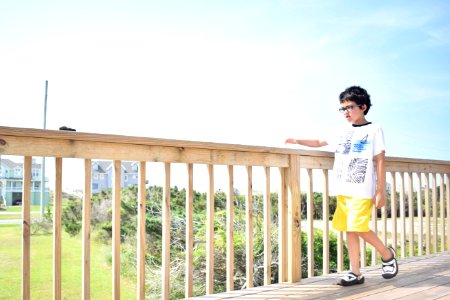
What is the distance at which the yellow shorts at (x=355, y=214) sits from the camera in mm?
2555

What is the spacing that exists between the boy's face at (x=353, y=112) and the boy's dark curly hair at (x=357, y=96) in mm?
21

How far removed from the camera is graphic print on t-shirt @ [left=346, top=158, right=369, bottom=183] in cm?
257

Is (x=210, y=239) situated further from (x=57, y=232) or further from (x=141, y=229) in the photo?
(x=57, y=232)

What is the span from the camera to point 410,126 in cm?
658

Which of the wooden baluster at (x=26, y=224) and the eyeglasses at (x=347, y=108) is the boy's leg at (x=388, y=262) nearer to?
the eyeglasses at (x=347, y=108)

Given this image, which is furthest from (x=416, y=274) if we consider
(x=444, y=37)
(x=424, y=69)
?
(x=444, y=37)

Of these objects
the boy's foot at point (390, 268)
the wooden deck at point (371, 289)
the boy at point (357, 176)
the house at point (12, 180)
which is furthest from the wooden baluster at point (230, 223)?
the house at point (12, 180)

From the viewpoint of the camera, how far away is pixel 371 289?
2557 millimetres

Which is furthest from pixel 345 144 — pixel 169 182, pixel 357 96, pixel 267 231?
pixel 169 182

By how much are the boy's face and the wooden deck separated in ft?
3.57

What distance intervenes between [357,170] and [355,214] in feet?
0.93

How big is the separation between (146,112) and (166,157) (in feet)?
14.9

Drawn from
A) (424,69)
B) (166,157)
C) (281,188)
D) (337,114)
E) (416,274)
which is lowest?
(416,274)

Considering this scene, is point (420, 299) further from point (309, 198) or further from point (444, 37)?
point (444, 37)
